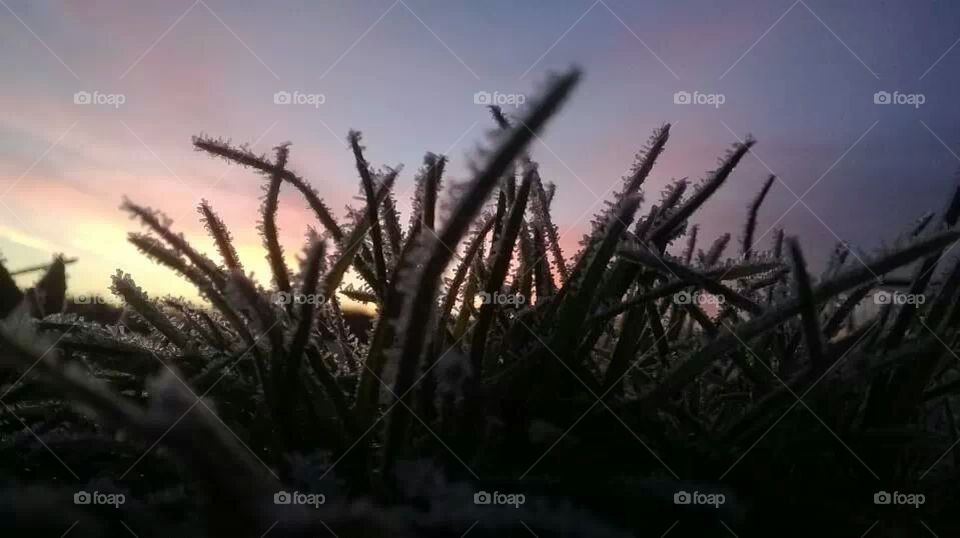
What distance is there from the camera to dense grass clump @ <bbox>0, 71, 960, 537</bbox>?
34cm

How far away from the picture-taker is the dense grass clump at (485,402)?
34 cm

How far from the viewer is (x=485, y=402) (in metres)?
0.51

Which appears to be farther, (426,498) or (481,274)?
(481,274)

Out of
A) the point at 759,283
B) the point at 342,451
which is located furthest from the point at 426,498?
the point at 759,283

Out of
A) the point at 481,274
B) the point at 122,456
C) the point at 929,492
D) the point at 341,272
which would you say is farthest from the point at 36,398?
the point at 929,492

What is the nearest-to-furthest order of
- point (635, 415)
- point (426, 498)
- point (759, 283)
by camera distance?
1. point (426, 498)
2. point (635, 415)
3. point (759, 283)

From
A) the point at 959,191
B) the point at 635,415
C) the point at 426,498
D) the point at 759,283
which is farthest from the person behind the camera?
the point at 759,283

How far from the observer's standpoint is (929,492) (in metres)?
0.48

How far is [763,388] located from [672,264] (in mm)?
117

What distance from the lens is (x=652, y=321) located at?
659 millimetres

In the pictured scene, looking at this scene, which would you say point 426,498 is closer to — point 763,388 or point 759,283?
point 763,388

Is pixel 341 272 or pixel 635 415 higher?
pixel 341 272

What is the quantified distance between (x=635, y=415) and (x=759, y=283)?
0.38 metres

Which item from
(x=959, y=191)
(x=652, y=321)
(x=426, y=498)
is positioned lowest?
(x=426, y=498)
